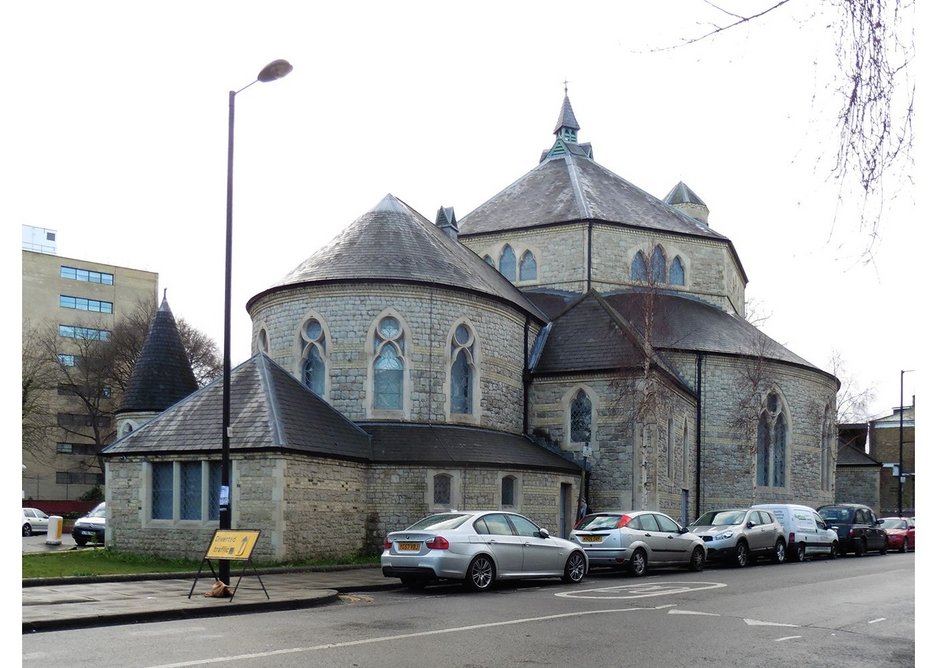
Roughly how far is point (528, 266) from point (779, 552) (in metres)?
16.6

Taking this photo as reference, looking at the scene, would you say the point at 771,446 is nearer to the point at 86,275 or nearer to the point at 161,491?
the point at 161,491

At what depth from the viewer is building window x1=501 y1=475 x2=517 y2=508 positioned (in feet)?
90.4

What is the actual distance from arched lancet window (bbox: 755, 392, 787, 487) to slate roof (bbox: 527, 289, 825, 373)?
195 centimetres

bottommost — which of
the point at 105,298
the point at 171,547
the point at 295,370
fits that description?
the point at 171,547

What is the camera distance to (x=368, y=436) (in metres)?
26.5

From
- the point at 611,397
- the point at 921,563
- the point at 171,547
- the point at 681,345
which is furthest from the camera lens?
the point at 681,345

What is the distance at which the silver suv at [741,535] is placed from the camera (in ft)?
79.5

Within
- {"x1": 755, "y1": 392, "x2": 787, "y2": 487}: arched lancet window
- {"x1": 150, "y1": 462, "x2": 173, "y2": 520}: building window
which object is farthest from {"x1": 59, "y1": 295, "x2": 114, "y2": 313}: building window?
{"x1": 150, "y1": 462, "x2": 173, "y2": 520}: building window

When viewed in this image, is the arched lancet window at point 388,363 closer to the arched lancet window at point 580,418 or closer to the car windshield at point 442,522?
the arched lancet window at point 580,418

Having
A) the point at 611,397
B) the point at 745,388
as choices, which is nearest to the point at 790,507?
the point at 611,397

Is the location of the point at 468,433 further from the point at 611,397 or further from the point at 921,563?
the point at 921,563

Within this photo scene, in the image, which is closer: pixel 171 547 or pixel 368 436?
pixel 171 547

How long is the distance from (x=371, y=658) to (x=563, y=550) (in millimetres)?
9419

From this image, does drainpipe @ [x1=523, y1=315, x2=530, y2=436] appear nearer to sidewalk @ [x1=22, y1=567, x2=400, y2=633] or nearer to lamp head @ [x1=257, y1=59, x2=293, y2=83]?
sidewalk @ [x1=22, y1=567, x2=400, y2=633]
